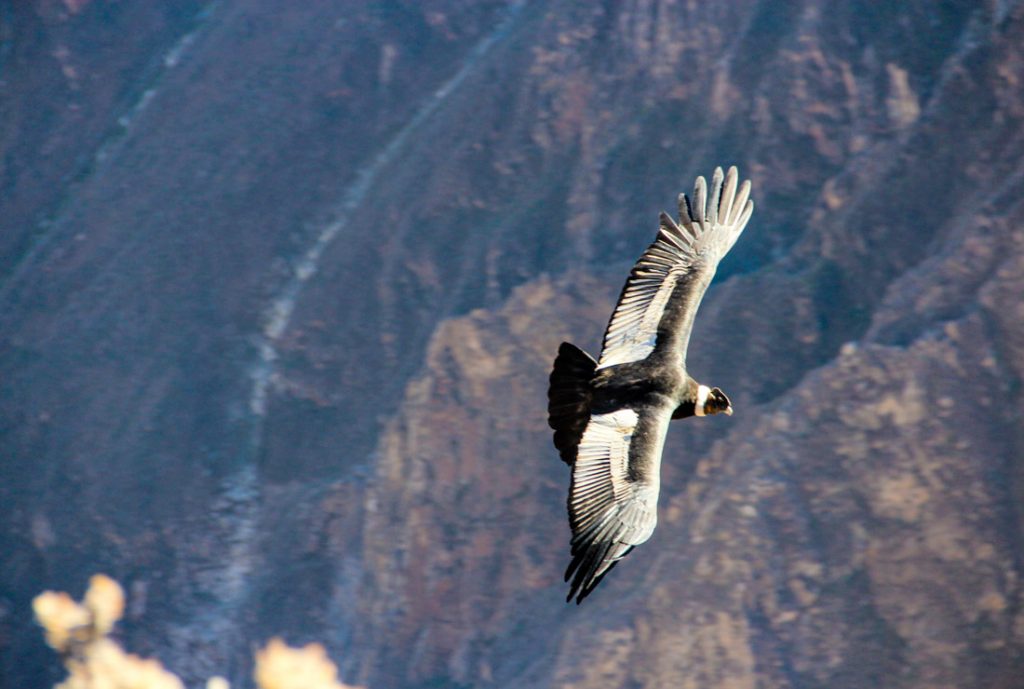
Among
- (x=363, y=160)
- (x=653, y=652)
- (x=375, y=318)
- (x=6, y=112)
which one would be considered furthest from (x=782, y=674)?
(x=6, y=112)

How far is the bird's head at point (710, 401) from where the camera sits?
28.0 feet

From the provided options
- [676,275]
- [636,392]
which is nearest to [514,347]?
[676,275]

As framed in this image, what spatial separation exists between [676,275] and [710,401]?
0.96 meters

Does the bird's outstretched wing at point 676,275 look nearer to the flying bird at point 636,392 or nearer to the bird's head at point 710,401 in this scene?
the flying bird at point 636,392

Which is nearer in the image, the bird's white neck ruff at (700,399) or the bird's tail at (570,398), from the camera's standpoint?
the bird's tail at (570,398)

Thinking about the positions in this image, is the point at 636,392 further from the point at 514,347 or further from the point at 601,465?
the point at 514,347

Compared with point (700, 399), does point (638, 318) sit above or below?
above

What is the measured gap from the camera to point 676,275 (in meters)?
8.85

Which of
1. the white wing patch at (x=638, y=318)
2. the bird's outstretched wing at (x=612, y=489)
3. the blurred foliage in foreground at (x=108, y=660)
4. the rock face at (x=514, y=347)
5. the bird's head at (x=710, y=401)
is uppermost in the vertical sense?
the white wing patch at (x=638, y=318)

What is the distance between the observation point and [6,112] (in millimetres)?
37906

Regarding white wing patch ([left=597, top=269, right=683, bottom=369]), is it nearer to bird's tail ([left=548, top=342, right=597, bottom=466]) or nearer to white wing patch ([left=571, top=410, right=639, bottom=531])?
bird's tail ([left=548, top=342, right=597, bottom=466])

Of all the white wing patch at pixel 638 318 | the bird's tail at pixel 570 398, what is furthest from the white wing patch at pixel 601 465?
the white wing patch at pixel 638 318

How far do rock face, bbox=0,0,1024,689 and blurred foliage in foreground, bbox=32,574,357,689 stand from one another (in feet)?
32.1

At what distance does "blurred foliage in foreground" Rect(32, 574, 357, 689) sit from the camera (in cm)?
998
